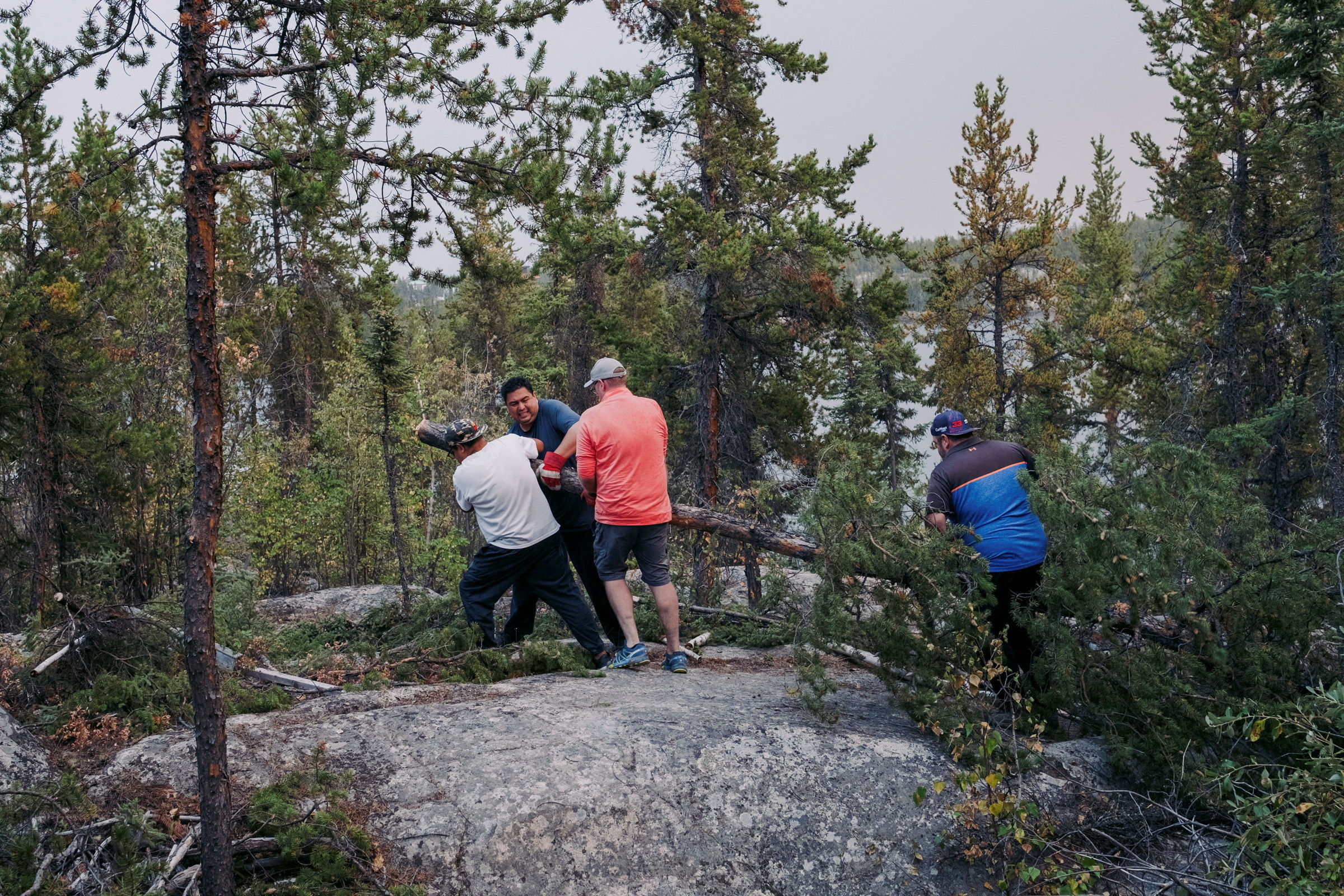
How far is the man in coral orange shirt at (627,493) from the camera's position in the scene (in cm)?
605

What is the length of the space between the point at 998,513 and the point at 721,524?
97.3 inches

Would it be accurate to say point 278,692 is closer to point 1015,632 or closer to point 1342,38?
point 1015,632

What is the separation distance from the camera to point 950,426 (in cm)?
566

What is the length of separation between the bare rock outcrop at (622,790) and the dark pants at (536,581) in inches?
60.9

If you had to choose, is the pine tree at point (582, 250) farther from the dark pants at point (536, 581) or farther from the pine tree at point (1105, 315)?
the pine tree at point (1105, 315)

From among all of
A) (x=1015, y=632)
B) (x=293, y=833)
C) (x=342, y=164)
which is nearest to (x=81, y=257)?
(x=342, y=164)

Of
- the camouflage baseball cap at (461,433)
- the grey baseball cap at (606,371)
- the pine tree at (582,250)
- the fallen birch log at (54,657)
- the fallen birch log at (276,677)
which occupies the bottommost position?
the fallen birch log at (276,677)

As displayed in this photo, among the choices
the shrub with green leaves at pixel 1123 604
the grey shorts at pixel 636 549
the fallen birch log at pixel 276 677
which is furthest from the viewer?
the grey shorts at pixel 636 549

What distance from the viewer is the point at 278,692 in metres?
5.43

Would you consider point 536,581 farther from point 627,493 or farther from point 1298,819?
point 1298,819

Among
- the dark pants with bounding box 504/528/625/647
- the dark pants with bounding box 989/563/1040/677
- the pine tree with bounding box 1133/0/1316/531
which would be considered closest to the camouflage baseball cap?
the dark pants with bounding box 504/528/625/647

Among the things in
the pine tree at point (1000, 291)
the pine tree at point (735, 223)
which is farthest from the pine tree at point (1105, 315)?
the pine tree at point (735, 223)

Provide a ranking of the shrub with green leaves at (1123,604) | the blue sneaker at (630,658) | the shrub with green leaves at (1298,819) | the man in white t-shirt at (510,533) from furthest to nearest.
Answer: the man in white t-shirt at (510,533), the blue sneaker at (630,658), the shrub with green leaves at (1123,604), the shrub with green leaves at (1298,819)

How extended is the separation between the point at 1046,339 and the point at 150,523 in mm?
22873
